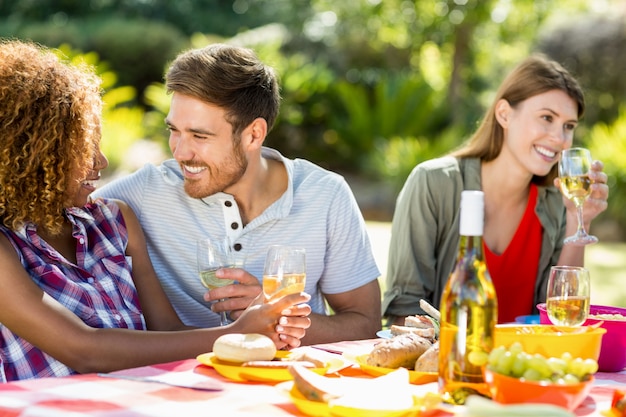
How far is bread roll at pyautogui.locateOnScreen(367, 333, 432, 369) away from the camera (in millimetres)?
2264

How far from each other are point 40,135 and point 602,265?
28.5ft

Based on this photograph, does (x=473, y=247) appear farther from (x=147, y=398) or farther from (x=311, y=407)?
(x=147, y=398)

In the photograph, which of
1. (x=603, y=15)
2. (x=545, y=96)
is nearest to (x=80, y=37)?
(x=603, y=15)

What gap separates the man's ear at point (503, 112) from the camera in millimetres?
4266

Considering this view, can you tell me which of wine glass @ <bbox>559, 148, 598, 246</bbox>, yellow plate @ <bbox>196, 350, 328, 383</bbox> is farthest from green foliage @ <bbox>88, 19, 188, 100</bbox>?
yellow plate @ <bbox>196, 350, 328, 383</bbox>

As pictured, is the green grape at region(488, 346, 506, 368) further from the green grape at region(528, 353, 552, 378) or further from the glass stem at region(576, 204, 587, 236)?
the glass stem at region(576, 204, 587, 236)

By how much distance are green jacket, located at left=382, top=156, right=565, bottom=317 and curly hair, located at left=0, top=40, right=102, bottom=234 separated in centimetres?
185

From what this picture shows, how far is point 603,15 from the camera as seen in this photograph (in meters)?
16.1

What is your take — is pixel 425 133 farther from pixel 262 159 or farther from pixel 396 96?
pixel 262 159

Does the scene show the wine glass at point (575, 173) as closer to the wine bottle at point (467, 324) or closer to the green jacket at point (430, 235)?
the green jacket at point (430, 235)

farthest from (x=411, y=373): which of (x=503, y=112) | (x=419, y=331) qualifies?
(x=503, y=112)

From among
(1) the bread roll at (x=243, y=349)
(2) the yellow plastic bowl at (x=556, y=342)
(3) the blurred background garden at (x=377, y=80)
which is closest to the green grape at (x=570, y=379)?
(2) the yellow plastic bowl at (x=556, y=342)

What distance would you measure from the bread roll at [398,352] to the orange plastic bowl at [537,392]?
0.48 metres

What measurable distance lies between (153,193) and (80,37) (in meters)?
15.5
